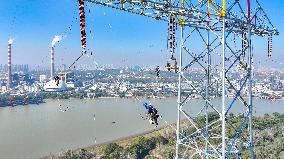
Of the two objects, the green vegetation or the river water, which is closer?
the green vegetation

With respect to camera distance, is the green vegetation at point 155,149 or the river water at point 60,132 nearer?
the green vegetation at point 155,149

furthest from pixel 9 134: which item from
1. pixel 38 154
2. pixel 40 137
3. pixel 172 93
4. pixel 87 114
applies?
pixel 172 93

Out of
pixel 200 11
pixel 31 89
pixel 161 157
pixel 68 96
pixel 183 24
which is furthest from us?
pixel 31 89

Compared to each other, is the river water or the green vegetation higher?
the green vegetation

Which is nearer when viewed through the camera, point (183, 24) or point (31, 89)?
point (183, 24)

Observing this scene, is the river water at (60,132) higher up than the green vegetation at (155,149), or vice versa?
the green vegetation at (155,149)

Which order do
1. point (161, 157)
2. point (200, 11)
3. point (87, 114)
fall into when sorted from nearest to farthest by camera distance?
point (200, 11), point (161, 157), point (87, 114)

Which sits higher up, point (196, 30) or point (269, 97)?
point (196, 30)

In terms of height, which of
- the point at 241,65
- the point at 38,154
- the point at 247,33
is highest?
the point at 247,33

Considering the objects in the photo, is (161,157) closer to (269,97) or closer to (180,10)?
(180,10)

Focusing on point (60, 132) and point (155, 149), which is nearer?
point (155, 149)
